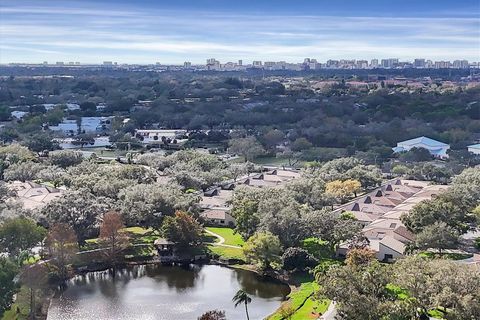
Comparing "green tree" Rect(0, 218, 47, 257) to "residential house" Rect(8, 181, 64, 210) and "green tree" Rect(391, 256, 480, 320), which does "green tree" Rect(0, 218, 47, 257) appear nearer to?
"residential house" Rect(8, 181, 64, 210)

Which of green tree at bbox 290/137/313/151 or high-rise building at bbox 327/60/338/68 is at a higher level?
high-rise building at bbox 327/60/338/68

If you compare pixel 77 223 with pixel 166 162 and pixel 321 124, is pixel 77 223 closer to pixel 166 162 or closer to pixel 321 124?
pixel 166 162

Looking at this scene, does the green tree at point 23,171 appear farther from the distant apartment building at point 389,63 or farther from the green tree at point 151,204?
the distant apartment building at point 389,63

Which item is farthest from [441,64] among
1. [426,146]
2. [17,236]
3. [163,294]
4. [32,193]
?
[17,236]

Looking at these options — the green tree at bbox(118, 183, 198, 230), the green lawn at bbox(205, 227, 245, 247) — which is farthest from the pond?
the green tree at bbox(118, 183, 198, 230)

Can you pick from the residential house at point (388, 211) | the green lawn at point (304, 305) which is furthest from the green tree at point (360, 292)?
the residential house at point (388, 211)

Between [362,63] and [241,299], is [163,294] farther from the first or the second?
[362,63]
